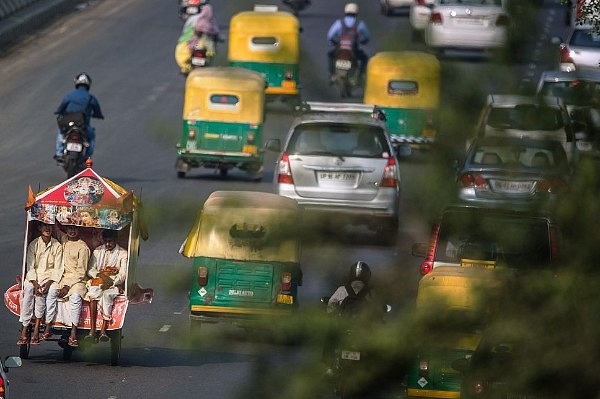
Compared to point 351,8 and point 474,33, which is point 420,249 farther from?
point 351,8

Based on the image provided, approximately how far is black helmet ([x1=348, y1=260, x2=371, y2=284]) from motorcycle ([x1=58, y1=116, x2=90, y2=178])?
1959cm

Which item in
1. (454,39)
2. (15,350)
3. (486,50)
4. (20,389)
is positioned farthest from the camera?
(15,350)

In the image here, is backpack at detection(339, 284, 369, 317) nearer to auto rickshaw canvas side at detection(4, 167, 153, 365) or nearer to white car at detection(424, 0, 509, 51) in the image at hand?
white car at detection(424, 0, 509, 51)

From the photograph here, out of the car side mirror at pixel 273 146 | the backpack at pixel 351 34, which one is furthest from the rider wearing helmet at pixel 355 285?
the car side mirror at pixel 273 146

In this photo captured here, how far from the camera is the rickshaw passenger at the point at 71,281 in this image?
13.5 m

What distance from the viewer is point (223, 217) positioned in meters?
3.29

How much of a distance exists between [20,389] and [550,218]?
958 cm

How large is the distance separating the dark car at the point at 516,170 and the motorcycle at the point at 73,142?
777 inches

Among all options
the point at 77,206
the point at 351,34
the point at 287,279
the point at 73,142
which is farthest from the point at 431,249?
the point at 73,142

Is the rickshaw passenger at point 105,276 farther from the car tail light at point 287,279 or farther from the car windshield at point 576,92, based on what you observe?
the car windshield at point 576,92

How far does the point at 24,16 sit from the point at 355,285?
36284 mm

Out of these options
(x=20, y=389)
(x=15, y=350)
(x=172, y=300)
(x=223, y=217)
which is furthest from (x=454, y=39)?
(x=15, y=350)

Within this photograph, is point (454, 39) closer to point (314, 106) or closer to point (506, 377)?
point (314, 106)

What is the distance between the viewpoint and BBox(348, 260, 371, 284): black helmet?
3.43 metres
